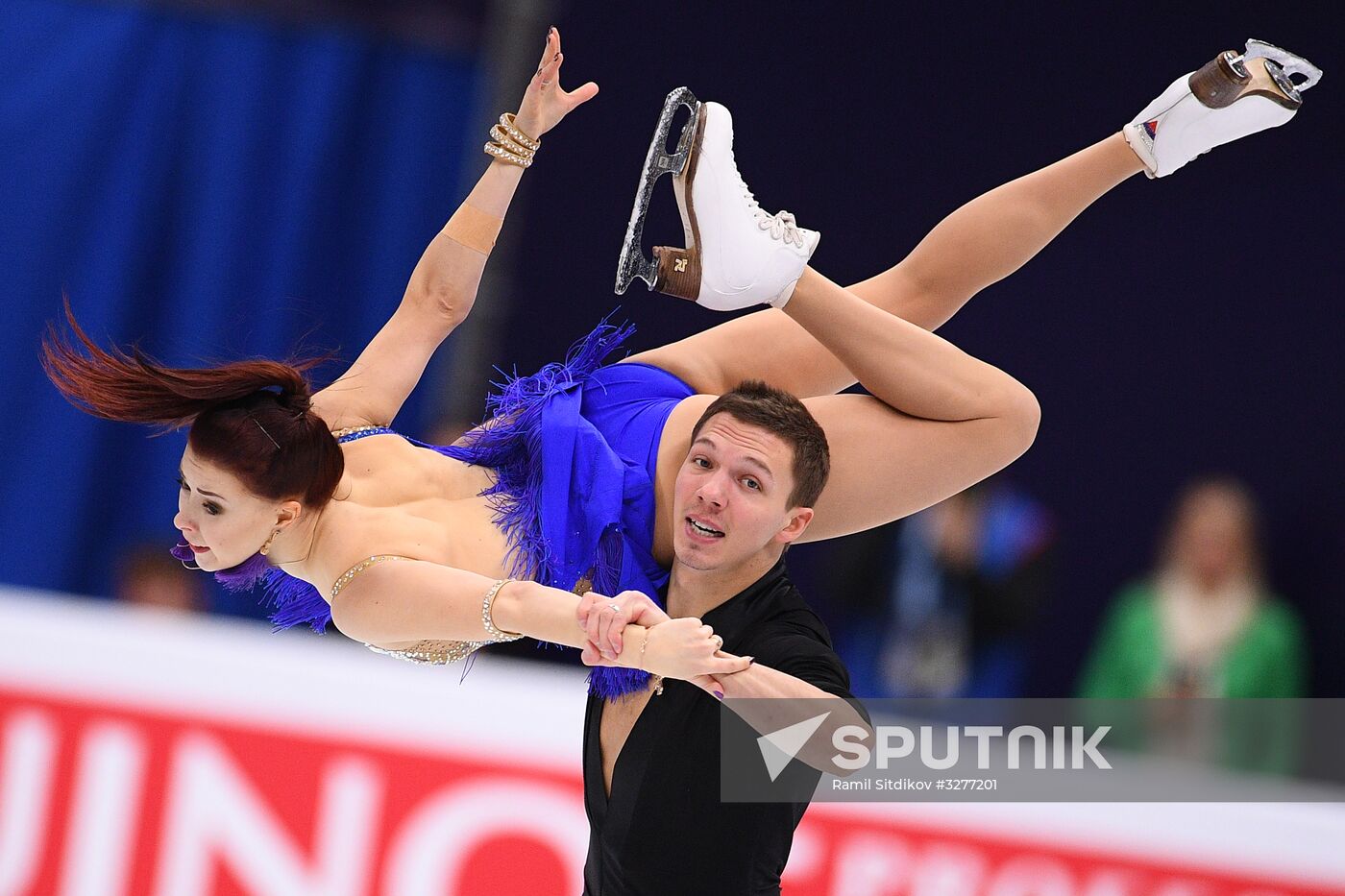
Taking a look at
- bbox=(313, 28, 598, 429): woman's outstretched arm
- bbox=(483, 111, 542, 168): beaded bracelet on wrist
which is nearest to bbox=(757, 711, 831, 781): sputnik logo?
bbox=(313, 28, 598, 429): woman's outstretched arm

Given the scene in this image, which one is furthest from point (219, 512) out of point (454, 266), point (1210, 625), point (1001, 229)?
point (1210, 625)

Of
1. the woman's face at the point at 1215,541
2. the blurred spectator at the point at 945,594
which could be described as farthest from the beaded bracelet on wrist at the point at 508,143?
the woman's face at the point at 1215,541

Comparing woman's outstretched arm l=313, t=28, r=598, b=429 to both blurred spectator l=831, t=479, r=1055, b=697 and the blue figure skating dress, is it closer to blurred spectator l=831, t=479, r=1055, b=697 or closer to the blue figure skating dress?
the blue figure skating dress

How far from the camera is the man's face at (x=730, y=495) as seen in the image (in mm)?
2670

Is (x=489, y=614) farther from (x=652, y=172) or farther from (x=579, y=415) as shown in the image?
(x=652, y=172)

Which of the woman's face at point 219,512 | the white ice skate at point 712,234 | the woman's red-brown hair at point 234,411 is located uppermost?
the white ice skate at point 712,234

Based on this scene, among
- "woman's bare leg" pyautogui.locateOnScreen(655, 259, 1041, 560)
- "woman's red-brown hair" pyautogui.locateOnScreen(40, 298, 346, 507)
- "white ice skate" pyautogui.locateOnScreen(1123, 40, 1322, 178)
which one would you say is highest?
"white ice skate" pyautogui.locateOnScreen(1123, 40, 1322, 178)

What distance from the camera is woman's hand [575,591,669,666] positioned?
2305 millimetres

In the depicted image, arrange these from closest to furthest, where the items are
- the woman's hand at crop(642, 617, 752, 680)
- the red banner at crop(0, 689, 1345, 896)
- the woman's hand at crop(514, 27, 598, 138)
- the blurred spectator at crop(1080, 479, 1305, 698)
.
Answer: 1. the woman's hand at crop(642, 617, 752, 680)
2. the woman's hand at crop(514, 27, 598, 138)
3. the red banner at crop(0, 689, 1345, 896)
4. the blurred spectator at crop(1080, 479, 1305, 698)

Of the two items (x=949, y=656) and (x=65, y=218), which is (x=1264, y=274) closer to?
(x=949, y=656)

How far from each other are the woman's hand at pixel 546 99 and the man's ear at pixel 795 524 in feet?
3.00

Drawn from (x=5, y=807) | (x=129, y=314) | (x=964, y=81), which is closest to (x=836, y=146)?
(x=964, y=81)

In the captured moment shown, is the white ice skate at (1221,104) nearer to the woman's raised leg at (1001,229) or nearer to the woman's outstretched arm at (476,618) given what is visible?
the woman's raised leg at (1001,229)

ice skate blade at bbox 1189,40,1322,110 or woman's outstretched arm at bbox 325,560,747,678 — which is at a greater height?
ice skate blade at bbox 1189,40,1322,110
